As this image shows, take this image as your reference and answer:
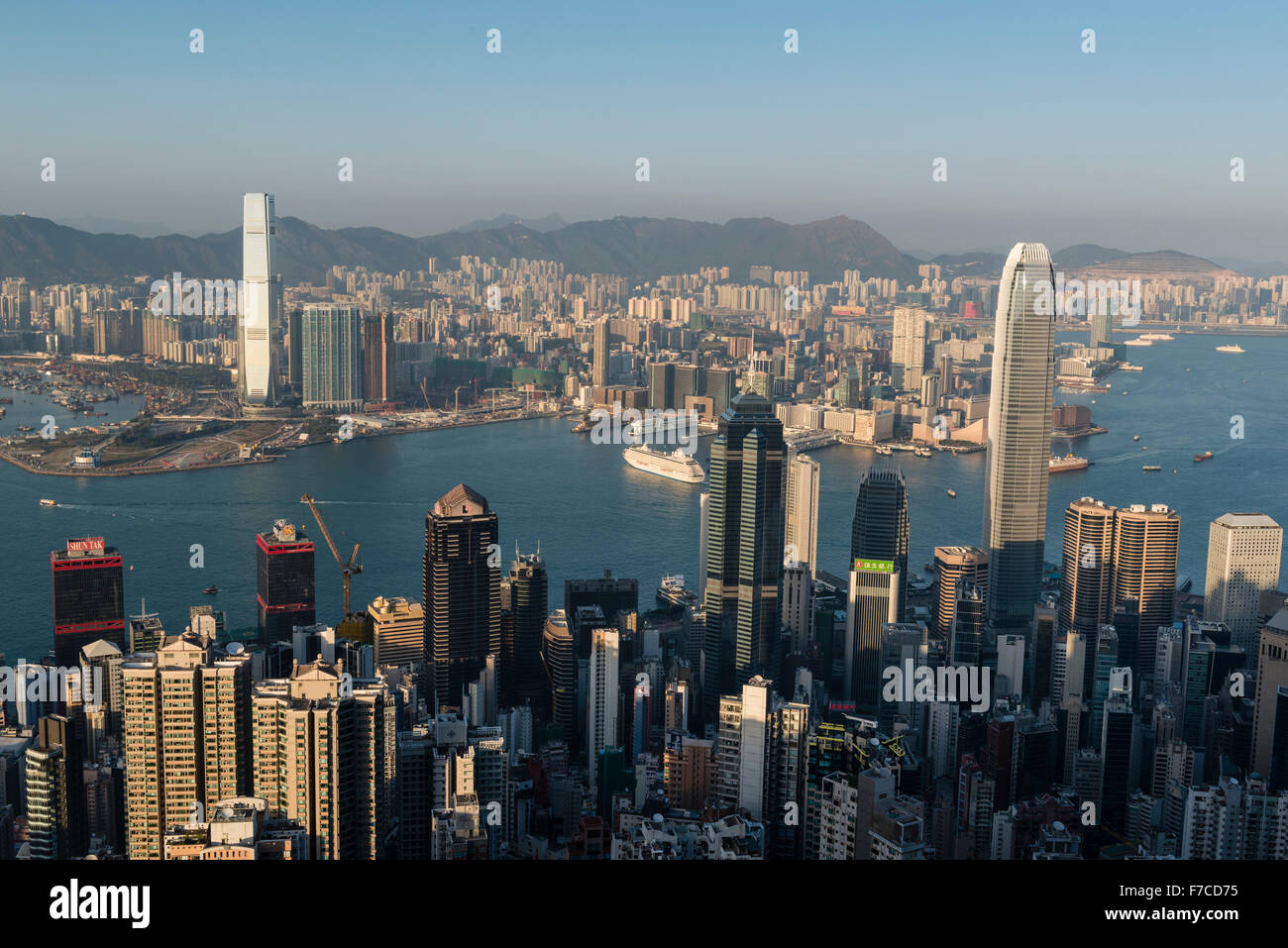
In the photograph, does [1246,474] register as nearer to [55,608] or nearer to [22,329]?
[55,608]

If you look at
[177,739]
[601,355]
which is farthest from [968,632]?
[601,355]

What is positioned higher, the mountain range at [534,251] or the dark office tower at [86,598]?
the mountain range at [534,251]

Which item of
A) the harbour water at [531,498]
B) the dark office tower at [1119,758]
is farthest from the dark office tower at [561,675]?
the dark office tower at [1119,758]

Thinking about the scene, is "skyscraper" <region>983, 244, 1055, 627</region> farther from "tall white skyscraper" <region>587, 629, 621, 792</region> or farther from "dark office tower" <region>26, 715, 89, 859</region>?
"dark office tower" <region>26, 715, 89, 859</region>

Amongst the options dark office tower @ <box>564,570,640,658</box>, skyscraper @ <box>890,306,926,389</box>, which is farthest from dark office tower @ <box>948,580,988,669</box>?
skyscraper @ <box>890,306,926,389</box>

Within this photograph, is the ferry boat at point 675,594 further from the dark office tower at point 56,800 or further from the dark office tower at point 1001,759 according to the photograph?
the dark office tower at point 56,800
